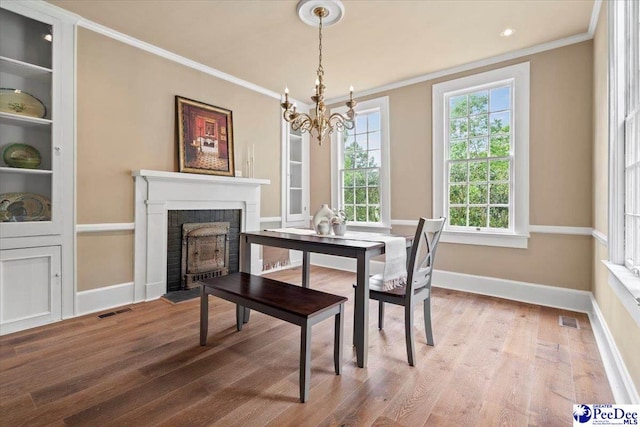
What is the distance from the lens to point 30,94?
275cm

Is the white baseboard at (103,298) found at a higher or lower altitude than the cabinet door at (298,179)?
lower

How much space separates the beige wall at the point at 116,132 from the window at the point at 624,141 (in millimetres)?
3950

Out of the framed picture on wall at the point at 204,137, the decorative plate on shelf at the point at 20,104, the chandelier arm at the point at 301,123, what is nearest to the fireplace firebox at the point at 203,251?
the framed picture on wall at the point at 204,137

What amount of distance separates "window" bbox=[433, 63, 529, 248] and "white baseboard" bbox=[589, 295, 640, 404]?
114 centimetres

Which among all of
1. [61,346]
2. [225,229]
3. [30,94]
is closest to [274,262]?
[225,229]

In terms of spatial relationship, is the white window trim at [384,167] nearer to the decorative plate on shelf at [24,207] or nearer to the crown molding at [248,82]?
the crown molding at [248,82]

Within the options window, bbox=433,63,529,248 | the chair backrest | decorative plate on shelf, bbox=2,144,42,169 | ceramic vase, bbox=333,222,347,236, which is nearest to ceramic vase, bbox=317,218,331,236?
ceramic vase, bbox=333,222,347,236

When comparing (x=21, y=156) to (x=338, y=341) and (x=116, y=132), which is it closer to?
(x=116, y=132)

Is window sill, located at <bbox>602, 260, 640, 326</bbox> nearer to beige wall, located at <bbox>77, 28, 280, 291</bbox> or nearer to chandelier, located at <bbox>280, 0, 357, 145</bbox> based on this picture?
chandelier, located at <bbox>280, 0, 357, 145</bbox>

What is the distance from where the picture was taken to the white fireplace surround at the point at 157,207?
3.36 meters

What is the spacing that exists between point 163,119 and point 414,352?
350 centimetres

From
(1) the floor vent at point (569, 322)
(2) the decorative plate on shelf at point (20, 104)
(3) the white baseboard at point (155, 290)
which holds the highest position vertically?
(2) the decorative plate on shelf at point (20, 104)

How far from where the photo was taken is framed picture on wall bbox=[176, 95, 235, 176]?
12.3 ft

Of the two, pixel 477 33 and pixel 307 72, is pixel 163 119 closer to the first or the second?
pixel 307 72
